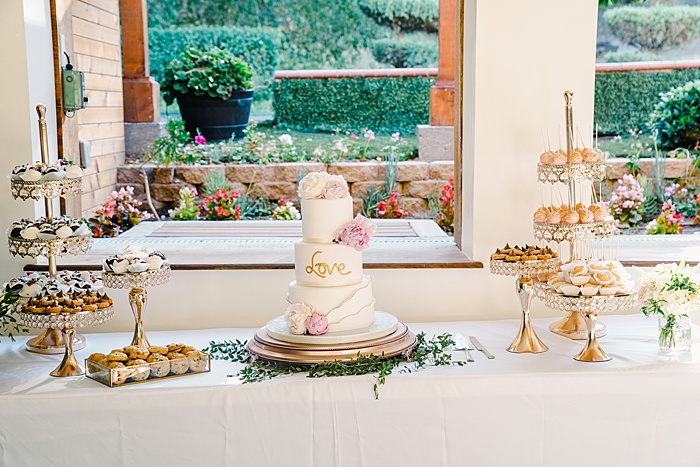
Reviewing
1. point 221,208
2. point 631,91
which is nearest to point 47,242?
point 221,208

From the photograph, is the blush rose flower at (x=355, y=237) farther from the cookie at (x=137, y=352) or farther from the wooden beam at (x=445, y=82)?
A: the wooden beam at (x=445, y=82)

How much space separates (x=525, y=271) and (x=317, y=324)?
0.65 m

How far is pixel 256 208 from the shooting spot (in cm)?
672

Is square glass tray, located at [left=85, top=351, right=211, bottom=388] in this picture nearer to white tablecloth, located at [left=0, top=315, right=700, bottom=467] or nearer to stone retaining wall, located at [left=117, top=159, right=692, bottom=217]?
white tablecloth, located at [left=0, top=315, right=700, bottom=467]

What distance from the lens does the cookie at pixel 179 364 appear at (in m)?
2.31

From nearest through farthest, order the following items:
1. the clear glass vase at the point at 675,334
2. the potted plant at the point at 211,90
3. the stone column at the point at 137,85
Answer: the clear glass vase at the point at 675,334, the stone column at the point at 137,85, the potted plant at the point at 211,90

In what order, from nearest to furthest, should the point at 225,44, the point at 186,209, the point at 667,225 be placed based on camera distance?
the point at 667,225 < the point at 186,209 < the point at 225,44

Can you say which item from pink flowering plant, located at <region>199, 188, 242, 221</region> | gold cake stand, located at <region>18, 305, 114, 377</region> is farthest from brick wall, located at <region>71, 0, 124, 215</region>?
gold cake stand, located at <region>18, 305, 114, 377</region>

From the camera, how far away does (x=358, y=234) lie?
7.68 feet

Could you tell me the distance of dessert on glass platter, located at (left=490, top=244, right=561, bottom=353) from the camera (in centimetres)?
255

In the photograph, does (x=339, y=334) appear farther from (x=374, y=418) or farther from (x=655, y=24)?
(x=655, y=24)

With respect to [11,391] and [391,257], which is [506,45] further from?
[11,391]

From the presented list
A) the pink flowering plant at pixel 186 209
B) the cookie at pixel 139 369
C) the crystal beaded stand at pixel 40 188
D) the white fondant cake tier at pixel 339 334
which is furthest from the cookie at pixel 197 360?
the pink flowering plant at pixel 186 209

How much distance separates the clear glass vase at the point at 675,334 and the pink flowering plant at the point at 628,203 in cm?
374
